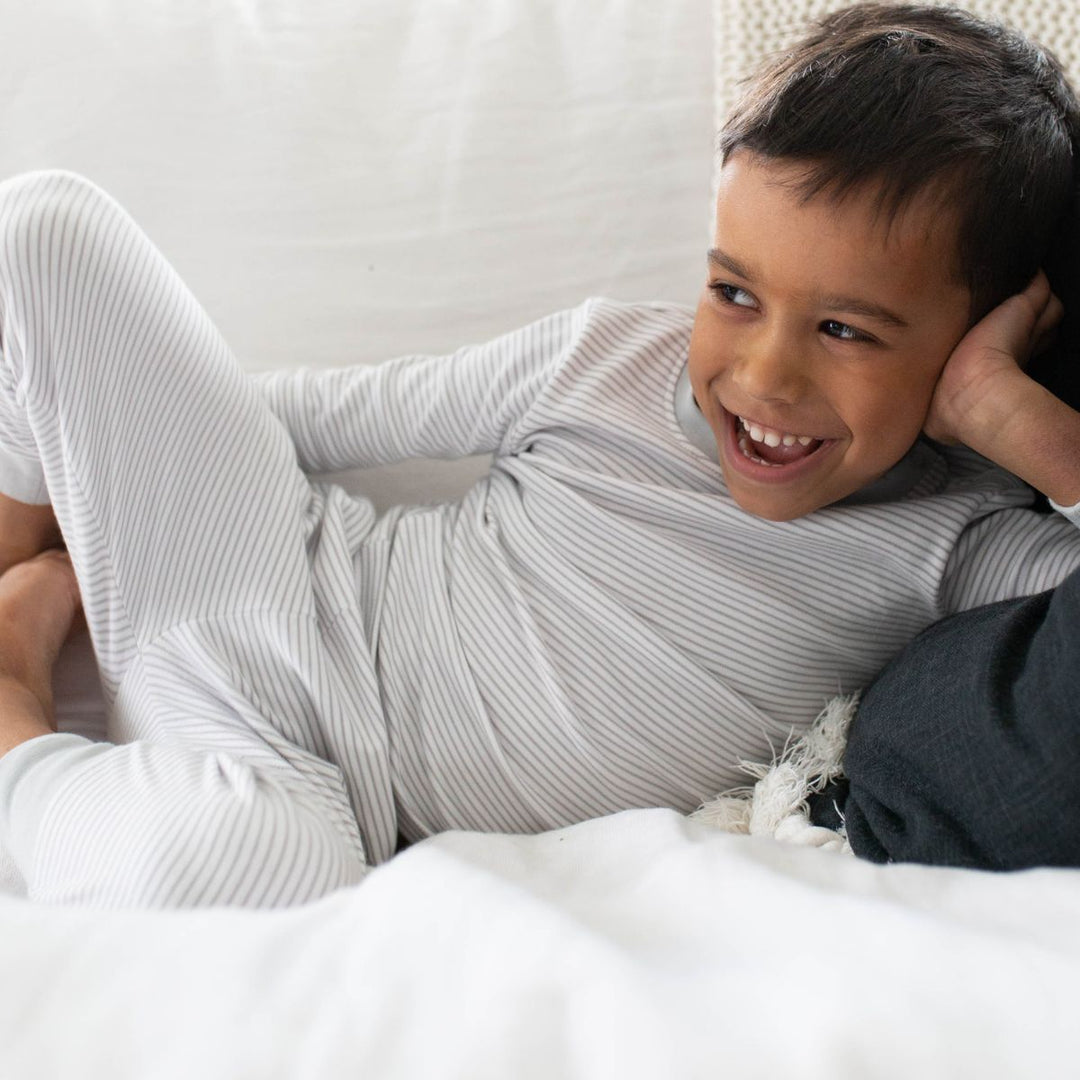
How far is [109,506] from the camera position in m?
0.77

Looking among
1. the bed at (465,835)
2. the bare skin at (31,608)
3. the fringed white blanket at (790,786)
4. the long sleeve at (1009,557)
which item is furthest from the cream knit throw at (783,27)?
the bare skin at (31,608)

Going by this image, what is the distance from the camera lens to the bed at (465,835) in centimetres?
38

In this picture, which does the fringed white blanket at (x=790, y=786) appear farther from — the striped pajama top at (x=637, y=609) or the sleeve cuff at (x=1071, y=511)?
the sleeve cuff at (x=1071, y=511)

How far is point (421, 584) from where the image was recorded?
858mm

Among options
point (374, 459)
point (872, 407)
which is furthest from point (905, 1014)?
point (374, 459)

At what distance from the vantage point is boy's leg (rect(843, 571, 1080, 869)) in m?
0.55

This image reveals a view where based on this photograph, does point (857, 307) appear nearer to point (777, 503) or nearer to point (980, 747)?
point (777, 503)

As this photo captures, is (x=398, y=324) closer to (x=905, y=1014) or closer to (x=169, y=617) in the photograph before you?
(x=169, y=617)

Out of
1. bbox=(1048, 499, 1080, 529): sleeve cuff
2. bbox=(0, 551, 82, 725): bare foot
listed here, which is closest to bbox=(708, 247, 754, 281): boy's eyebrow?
bbox=(1048, 499, 1080, 529): sleeve cuff

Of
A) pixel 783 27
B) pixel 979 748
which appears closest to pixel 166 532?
pixel 979 748

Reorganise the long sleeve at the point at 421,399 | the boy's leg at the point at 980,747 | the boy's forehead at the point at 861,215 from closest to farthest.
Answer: the boy's leg at the point at 980,747 < the boy's forehead at the point at 861,215 < the long sleeve at the point at 421,399

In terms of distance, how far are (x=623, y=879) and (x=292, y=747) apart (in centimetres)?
32

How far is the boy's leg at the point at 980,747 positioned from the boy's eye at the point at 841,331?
0.62 ft

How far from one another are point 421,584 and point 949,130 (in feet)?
1.54
